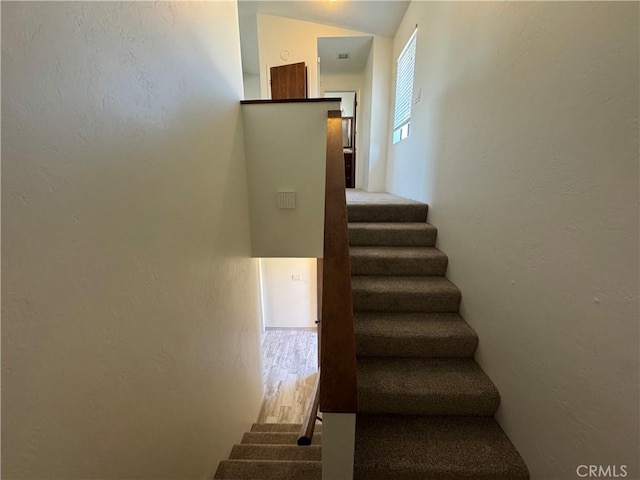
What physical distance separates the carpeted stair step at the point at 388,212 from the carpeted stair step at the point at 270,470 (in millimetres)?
1916

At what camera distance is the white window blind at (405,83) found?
10.4ft

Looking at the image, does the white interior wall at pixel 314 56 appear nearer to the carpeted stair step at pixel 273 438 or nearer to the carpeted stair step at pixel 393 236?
the carpeted stair step at pixel 393 236

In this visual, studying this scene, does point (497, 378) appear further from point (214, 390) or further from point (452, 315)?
point (214, 390)

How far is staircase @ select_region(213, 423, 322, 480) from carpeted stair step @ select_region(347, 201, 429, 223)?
75.1 inches

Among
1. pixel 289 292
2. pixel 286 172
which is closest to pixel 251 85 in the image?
pixel 286 172

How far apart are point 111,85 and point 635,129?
155cm

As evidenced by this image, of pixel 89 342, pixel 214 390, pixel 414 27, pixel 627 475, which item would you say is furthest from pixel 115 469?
pixel 414 27

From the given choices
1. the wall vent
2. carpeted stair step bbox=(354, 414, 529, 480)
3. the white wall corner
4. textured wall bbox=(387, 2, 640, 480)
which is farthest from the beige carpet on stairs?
the wall vent

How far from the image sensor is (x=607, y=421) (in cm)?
87

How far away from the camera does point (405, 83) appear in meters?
3.46

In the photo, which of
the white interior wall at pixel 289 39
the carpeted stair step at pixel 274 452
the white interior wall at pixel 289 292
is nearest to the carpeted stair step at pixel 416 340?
the carpeted stair step at pixel 274 452

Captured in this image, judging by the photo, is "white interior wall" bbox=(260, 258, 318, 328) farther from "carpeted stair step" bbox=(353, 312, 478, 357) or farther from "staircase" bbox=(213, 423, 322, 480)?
"carpeted stair step" bbox=(353, 312, 478, 357)

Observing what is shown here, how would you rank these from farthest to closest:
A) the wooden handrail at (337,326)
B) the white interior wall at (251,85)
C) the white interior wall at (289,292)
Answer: the white interior wall at (251,85) < the white interior wall at (289,292) < the wooden handrail at (337,326)

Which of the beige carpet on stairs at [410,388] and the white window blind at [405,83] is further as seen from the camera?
the white window blind at [405,83]
